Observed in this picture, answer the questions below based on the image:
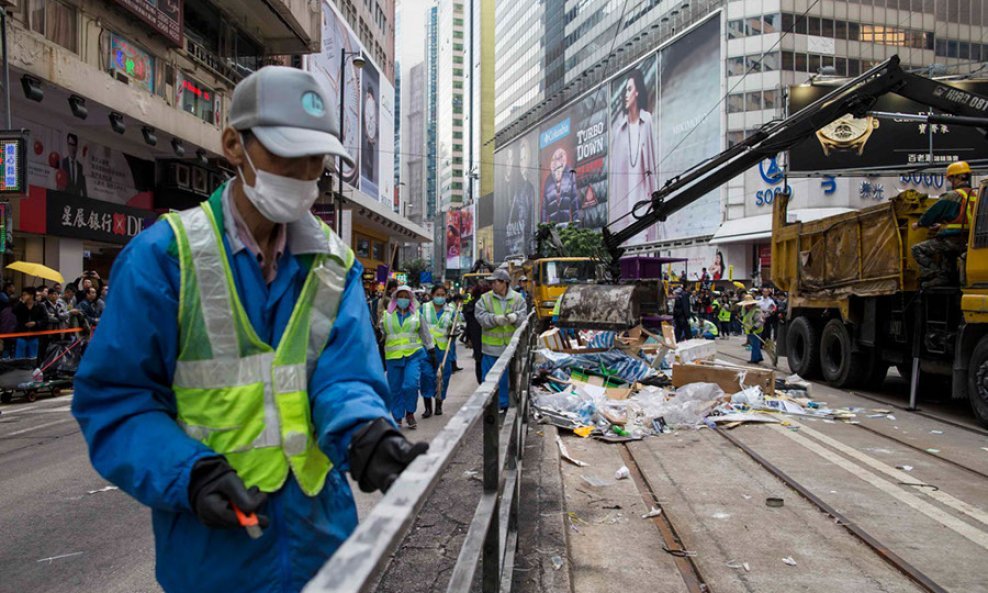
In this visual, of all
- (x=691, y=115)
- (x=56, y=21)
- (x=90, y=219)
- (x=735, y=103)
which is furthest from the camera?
(x=691, y=115)

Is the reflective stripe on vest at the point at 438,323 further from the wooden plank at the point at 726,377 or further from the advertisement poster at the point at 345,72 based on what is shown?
the advertisement poster at the point at 345,72

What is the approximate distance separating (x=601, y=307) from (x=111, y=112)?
37.4ft

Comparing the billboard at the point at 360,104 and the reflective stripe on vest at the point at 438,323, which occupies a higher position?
the billboard at the point at 360,104

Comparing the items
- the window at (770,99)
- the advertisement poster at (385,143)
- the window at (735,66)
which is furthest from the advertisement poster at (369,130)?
the window at (770,99)

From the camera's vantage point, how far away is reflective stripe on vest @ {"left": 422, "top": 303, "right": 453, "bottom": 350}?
971 cm

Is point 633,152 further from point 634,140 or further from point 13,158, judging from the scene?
point 13,158

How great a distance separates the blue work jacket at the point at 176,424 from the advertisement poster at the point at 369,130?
41.8m

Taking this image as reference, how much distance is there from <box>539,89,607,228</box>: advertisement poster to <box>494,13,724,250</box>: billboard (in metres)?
0.10

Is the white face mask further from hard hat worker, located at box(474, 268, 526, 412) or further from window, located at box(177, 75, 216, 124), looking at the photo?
window, located at box(177, 75, 216, 124)

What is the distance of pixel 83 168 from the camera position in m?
17.2

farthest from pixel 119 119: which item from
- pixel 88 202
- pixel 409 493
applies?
pixel 409 493

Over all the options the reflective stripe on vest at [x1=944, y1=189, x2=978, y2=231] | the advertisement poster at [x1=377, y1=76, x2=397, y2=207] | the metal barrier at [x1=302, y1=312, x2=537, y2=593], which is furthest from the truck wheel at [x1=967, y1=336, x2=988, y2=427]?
the advertisement poster at [x1=377, y1=76, x2=397, y2=207]

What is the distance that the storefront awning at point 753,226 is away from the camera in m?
40.7

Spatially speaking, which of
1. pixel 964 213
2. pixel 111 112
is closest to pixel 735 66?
pixel 111 112
